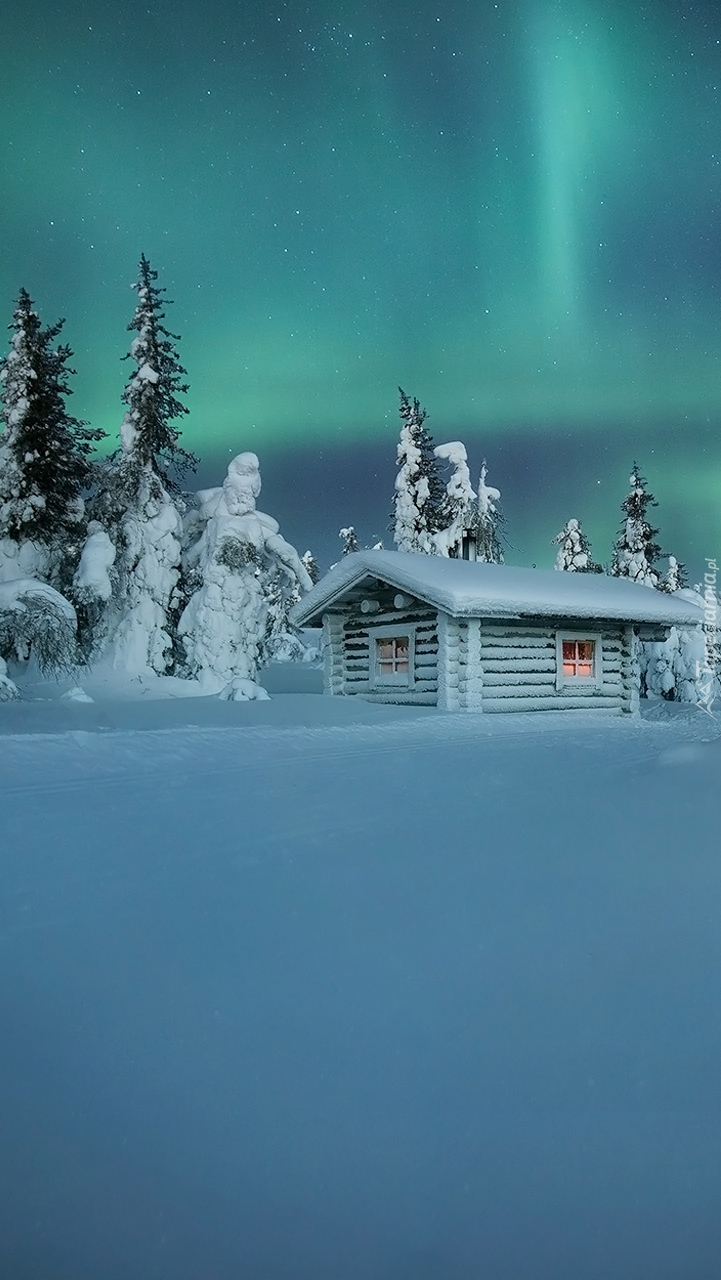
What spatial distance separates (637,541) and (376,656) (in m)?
21.9

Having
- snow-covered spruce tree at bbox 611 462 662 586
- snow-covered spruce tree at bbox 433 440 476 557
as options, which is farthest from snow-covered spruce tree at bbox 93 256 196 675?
snow-covered spruce tree at bbox 611 462 662 586

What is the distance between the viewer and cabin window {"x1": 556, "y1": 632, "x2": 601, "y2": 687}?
19203mm

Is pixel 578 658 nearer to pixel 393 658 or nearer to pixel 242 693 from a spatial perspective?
pixel 393 658

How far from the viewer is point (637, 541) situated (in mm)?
36781

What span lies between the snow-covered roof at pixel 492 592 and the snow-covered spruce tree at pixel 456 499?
6643mm

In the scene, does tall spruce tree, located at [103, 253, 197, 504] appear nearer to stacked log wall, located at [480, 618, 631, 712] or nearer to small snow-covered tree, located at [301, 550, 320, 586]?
stacked log wall, located at [480, 618, 631, 712]

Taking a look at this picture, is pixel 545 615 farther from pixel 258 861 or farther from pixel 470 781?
pixel 258 861

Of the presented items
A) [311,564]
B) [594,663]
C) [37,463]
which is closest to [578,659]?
[594,663]

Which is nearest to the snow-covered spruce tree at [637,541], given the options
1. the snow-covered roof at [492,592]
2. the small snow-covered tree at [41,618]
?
the snow-covered roof at [492,592]

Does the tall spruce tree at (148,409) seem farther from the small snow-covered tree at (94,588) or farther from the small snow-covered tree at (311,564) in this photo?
the small snow-covered tree at (311,564)

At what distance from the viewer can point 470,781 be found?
9109 millimetres

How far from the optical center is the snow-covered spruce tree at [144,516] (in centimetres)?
2267

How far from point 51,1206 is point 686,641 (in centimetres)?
2866

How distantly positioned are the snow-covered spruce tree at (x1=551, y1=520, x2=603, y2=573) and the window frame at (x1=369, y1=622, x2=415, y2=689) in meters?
24.2
